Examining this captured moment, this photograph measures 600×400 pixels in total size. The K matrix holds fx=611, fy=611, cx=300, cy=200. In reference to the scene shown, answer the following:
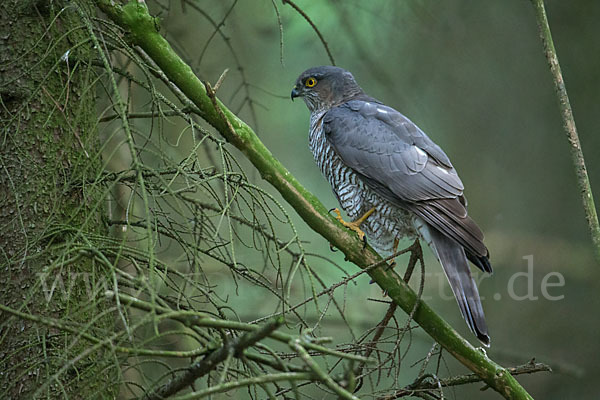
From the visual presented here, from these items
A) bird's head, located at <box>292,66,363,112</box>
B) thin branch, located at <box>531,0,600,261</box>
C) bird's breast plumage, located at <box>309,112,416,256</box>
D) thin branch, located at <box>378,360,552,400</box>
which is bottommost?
thin branch, located at <box>378,360,552,400</box>

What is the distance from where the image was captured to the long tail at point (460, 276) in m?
2.92

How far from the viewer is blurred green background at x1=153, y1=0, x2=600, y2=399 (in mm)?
5262

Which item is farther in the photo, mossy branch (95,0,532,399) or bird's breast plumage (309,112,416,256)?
bird's breast plumage (309,112,416,256)

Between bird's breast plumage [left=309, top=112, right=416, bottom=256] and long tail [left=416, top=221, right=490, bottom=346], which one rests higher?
bird's breast plumage [left=309, top=112, right=416, bottom=256]

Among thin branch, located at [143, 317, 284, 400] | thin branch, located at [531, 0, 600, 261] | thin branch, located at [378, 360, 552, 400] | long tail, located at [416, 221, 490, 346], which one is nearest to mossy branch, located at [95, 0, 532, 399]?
thin branch, located at [378, 360, 552, 400]

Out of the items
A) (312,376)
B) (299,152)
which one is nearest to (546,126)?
(299,152)

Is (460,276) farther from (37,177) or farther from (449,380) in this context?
(37,177)

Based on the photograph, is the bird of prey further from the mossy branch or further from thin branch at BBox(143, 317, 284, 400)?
thin branch at BBox(143, 317, 284, 400)

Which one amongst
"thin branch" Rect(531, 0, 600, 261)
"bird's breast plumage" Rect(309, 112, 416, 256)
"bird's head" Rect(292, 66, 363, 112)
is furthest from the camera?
"bird's head" Rect(292, 66, 363, 112)

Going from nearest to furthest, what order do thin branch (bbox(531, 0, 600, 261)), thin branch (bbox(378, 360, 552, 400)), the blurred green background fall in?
thin branch (bbox(378, 360, 552, 400)) < thin branch (bbox(531, 0, 600, 261)) < the blurred green background

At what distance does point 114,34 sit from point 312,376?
1.55 meters

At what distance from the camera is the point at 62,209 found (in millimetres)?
2355

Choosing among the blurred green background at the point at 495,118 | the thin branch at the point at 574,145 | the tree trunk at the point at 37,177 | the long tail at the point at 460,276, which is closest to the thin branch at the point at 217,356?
the tree trunk at the point at 37,177

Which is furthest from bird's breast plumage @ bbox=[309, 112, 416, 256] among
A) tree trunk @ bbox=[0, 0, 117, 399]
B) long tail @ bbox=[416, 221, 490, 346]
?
tree trunk @ bbox=[0, 0, 117, 399]
